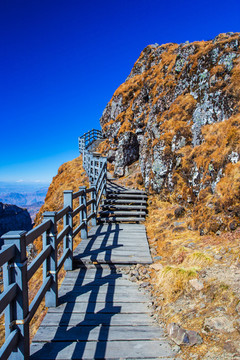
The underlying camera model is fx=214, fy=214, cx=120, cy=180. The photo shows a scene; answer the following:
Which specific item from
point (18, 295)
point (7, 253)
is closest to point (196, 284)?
point (18, 295)

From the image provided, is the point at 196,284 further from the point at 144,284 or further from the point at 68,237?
the point at 68,237

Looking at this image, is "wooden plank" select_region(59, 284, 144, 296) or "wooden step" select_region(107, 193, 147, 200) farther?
"wooden step" select_region(107, 193, 147, 200)

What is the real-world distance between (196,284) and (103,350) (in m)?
2.03

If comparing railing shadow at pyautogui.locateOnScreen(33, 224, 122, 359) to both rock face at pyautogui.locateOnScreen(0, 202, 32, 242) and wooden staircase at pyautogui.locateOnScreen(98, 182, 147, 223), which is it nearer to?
wooden staircase at pyautogui.locateOnScreen(98, 182, 147, 223)

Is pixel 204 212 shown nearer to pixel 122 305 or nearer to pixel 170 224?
pixel 170 224

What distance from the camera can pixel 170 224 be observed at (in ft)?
28.0

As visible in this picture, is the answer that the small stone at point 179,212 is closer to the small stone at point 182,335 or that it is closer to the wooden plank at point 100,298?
the wooden plank at point 100,298

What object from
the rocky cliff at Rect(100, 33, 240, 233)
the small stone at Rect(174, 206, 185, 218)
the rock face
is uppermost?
the rocky cliff at Rect(100, 33, 240, 233)

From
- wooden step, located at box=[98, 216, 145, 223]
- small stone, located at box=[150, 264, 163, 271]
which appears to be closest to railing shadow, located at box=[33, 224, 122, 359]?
small stone, located at box=[150, 264, 163, 271]

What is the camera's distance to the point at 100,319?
3.59 metres

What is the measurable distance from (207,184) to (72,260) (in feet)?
17.6

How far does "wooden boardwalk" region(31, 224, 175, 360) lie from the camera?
2.90 metres

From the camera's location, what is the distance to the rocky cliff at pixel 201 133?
22.6 feet

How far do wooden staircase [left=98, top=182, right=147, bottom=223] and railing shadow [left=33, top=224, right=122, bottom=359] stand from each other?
4.77 m
